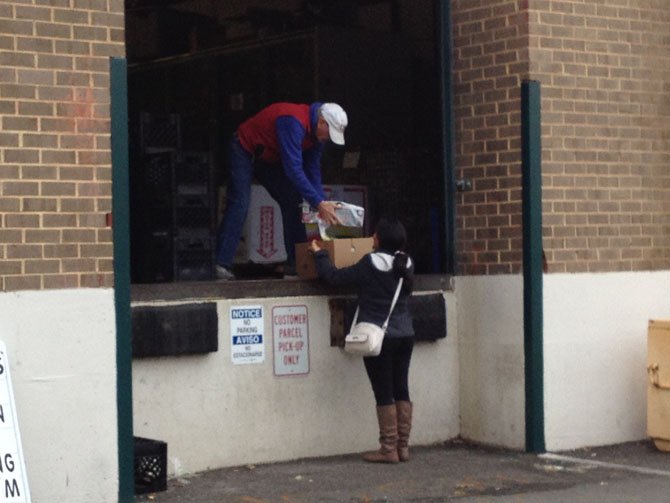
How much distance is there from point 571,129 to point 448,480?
2.97 metres

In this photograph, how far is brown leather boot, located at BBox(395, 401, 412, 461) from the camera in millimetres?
9570

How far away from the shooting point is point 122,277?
26.4 ft

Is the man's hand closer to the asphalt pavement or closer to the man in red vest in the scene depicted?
the man in red vest

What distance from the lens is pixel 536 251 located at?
401 inches

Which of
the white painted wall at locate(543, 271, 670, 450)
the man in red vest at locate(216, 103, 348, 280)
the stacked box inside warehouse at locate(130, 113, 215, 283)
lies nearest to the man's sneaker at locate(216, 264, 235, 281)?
the man in red vest at locate(216, 103, 348, 280)

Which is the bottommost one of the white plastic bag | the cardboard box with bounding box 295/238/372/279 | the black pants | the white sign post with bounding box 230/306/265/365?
the black pants

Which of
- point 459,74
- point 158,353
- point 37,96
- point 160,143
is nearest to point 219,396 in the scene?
point 158,353

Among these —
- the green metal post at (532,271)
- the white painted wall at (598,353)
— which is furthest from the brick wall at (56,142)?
the white painted wall at (598,353)

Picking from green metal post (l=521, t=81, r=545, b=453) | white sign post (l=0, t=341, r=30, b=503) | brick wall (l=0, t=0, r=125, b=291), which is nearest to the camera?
white sign post (l=0, t=341, r=30, b=503)

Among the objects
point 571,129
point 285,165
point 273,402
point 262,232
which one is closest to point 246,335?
point 273,402

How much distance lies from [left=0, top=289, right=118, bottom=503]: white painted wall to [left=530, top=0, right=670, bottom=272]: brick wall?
12.6ft

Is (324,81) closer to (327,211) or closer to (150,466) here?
(327,211)

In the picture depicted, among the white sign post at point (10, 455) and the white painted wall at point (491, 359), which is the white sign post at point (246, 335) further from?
the white sign post at point (10, 455)

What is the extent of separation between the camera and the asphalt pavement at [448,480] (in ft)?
27.9
